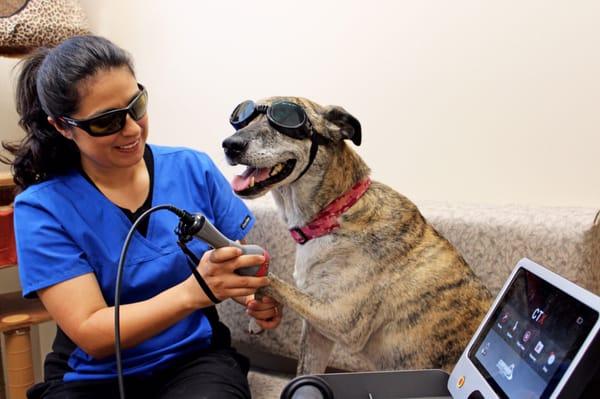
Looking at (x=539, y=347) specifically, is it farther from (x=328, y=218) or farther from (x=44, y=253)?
(x=44, y=253)

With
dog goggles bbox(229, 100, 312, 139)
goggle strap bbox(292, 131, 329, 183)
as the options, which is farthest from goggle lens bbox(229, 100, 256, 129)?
goggle strap bbox(292, 131, 329, 183)

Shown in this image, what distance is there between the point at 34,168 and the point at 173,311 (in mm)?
479

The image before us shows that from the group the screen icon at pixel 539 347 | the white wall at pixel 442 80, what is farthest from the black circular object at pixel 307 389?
the white wall at pixel 442 80

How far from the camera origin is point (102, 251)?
1071 millimetres

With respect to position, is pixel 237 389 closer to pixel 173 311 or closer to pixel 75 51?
pixel 173 311

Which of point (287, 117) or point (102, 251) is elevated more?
point (287, 117)

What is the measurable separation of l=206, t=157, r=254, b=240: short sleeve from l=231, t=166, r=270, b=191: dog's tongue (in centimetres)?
34

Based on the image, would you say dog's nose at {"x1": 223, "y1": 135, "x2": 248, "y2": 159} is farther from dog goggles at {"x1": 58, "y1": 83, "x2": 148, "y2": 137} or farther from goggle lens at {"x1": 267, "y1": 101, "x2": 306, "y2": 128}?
dog goggles at {"x1": 58, "y1": 83, "x2": 148, "y2": 137}

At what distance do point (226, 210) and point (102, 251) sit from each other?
293 millimetres

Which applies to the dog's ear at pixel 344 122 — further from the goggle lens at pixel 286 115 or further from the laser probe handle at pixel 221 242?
the laser probe handle at pixel 221 242

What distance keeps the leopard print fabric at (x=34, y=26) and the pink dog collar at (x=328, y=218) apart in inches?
45.0

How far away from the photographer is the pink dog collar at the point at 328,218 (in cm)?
93

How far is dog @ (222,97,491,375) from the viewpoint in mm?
875

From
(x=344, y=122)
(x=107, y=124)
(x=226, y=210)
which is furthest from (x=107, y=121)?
(x=344, y=122)
